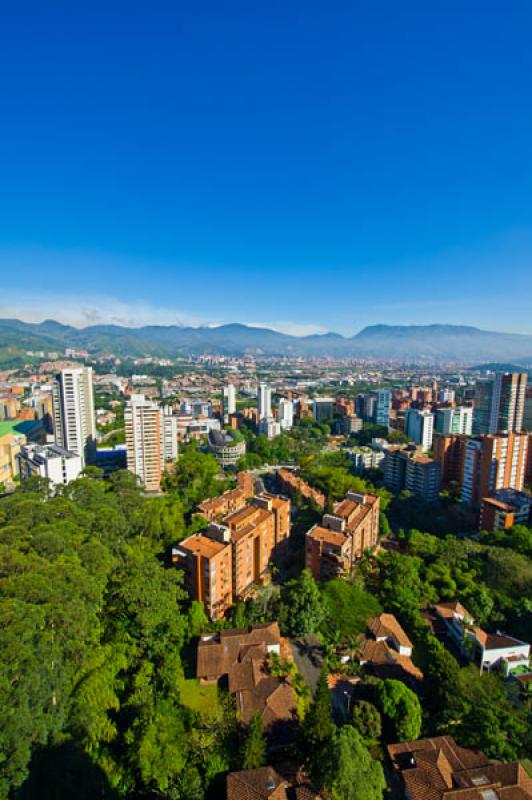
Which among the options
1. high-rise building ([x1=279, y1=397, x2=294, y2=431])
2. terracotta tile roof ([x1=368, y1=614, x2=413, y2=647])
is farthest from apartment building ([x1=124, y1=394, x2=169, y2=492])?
high-rise building ([x1=279, y1=397, x2=294, y2=431])

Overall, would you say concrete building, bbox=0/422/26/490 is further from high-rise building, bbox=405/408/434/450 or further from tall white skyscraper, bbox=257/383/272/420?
high-rise building, bbox=405/408/434/450

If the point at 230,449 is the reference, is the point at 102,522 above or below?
above

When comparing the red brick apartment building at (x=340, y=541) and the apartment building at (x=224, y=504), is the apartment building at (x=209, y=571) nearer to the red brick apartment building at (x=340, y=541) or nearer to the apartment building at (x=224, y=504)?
the red brick apartment building at (x=340, y=541)

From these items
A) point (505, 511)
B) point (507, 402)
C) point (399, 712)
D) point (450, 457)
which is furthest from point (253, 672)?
point (507, 402)

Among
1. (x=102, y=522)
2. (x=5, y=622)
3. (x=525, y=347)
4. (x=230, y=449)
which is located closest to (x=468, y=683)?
(x=5, y=622)

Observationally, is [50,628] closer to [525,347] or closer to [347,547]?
[347,547]

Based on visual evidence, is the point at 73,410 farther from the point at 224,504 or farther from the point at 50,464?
the point at 224,504
